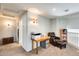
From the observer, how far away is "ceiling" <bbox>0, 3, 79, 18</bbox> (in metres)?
1.86

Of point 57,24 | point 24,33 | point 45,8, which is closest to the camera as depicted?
point 45,8

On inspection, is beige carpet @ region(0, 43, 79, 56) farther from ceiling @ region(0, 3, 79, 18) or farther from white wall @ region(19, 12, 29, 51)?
ceiling @ region(0, 3, 79, 18)

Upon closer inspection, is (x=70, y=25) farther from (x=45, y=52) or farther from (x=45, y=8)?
(x=45, y=52)

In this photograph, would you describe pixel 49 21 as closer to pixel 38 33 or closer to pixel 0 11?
pixel 38 33

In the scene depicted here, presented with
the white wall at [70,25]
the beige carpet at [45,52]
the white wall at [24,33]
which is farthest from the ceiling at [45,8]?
the beige carpet at [45,52]

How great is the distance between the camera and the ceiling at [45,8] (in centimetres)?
186

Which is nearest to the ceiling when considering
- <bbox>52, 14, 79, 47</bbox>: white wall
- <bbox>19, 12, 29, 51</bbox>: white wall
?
<bbox>52, 14, 79, 47</bbox>: white wall

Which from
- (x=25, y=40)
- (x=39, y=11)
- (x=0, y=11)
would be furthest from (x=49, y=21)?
(x=0, y=11)

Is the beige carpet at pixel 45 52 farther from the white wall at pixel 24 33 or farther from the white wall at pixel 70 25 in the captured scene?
the white wall at pixel 24 33

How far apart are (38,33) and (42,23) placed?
0.89 feet

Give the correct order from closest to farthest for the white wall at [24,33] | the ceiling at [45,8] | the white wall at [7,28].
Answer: the ceiling at [45,8], the white wall at [7,28], the white wall at [24,33]

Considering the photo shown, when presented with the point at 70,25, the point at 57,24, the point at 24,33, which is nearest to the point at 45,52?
the point at 57,24

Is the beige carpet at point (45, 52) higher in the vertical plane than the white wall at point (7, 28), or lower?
lower

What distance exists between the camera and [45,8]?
6.34ft
